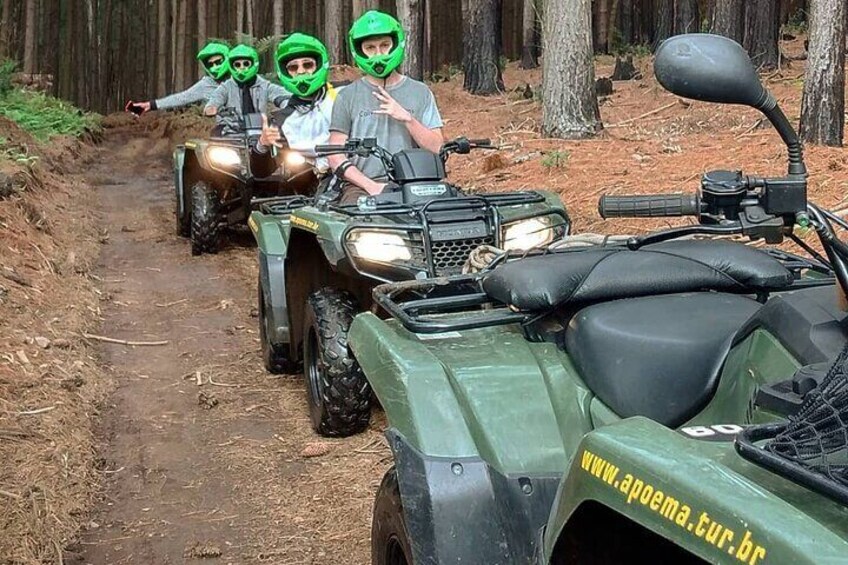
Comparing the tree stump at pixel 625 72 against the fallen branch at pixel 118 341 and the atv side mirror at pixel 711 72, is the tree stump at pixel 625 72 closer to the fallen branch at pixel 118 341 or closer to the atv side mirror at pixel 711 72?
the fallen branch at pixel 118 341

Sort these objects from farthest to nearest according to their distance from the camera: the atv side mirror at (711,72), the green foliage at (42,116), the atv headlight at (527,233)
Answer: the green foliage at (42,116) → the atv headlight at (527,233) → the atv side mirror at (711,72)

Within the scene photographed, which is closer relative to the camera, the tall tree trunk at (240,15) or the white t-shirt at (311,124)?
the white t-shirt at (311,124)

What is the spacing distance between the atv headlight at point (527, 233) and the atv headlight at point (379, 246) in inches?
18.8

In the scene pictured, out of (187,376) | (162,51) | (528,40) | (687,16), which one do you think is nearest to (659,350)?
(187,376)

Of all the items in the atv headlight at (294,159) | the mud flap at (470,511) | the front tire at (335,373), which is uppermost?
the atv headlight at (294,159)

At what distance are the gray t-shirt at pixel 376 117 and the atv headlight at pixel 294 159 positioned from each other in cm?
176

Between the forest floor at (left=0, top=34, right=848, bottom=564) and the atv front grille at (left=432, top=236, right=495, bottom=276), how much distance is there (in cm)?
84

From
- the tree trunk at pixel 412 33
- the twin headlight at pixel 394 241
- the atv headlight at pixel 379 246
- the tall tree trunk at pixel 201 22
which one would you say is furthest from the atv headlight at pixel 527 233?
the tall tree trunk at pixel 201 22

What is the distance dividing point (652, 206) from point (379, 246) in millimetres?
2468

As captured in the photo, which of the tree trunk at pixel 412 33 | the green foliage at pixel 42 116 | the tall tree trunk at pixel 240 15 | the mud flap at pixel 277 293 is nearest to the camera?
the mud flap at pixel 277 293

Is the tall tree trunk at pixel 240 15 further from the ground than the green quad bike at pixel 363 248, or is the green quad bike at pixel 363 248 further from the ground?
the tall tree trunk at pixel 240 15

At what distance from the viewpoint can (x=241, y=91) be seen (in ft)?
32.8

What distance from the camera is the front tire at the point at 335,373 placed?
15.0ft

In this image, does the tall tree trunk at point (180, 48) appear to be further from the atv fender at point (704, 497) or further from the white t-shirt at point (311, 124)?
the atv fender at point (704, 497)
